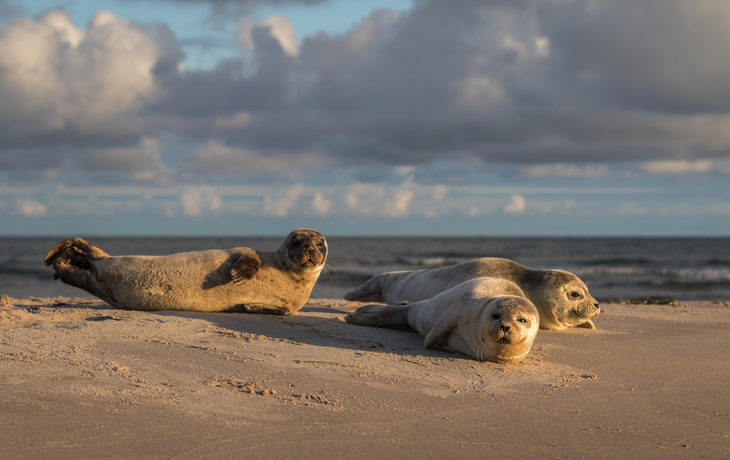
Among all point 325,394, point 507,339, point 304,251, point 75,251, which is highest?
point 304,251

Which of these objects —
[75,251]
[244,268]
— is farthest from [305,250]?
[75,251]

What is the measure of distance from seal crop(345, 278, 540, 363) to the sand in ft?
0.47

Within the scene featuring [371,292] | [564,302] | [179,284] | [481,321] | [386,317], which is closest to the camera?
[481,321]

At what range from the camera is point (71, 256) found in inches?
269

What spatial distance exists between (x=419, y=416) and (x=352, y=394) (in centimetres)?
54

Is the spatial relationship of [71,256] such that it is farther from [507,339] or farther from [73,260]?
[507,339]

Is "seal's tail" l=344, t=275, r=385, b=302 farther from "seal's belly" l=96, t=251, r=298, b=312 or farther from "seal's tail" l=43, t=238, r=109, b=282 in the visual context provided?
"seal's tail" l=43, t=238, r=109, b=282

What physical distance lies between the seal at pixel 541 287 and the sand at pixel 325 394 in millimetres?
788

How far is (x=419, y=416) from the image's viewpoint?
339cm

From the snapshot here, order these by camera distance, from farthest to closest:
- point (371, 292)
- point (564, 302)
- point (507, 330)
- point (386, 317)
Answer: point (371, 292)
point (564, 302)
point (386, 317)
point (507, 330)

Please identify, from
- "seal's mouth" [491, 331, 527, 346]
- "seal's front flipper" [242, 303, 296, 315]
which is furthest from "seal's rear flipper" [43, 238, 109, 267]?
"seal's mouth" [491, 331, 527, 346]

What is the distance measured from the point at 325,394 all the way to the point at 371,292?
192 inches

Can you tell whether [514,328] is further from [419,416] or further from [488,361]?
[419,416]

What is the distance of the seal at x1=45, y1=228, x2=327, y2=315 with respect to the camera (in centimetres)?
652
